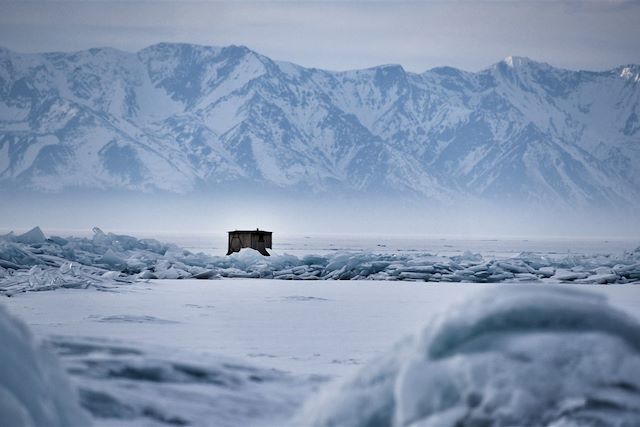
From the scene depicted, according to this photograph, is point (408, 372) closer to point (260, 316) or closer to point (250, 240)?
point (260, 316)

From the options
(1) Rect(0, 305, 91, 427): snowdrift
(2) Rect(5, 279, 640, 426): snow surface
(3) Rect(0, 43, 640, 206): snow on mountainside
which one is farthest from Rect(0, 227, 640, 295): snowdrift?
(3) Rect(0, 43, 640, 206): snow on mountainside

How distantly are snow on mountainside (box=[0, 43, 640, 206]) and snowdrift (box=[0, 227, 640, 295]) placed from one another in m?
137

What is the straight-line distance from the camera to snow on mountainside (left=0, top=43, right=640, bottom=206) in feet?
522

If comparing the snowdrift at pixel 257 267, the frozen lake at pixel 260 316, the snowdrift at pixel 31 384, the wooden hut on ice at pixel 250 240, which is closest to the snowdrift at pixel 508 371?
the frozen lake at pixel 260 316

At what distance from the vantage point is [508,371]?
341cm

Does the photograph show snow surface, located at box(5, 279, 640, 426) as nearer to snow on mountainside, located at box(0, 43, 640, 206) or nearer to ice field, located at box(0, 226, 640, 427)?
ice field, located at box(0, 226, 640, 427)

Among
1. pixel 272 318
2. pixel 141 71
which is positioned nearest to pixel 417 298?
pixel 272 318

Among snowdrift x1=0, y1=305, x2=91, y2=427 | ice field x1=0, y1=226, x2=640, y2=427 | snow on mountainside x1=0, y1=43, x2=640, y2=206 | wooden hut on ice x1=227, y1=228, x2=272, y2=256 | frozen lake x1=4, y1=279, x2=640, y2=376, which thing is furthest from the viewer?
snow on mountainside x1=0, y1=43, x2=640, y2=206

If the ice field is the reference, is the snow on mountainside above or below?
above

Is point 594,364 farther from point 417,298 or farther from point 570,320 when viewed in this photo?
point 417,298

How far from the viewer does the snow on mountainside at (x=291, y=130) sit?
159250 mm

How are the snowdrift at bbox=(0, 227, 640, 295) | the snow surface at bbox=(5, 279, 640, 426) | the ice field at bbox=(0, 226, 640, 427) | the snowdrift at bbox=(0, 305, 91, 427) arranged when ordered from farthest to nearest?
the snowdrift at bbox=(0, 227, 640, 295)
the snow surface at bbox=(5, 279, 640, 426)
the ice field at bbox=(0, 226, 640, 427)
the snowdrift at bbox=(0, 305, 91, 427)

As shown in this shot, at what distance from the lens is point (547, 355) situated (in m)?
A: 3.46

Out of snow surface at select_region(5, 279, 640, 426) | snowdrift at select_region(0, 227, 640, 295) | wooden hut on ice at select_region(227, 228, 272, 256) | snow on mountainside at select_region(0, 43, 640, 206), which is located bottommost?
snow surface at select_region(5, 279, 640, 426)
